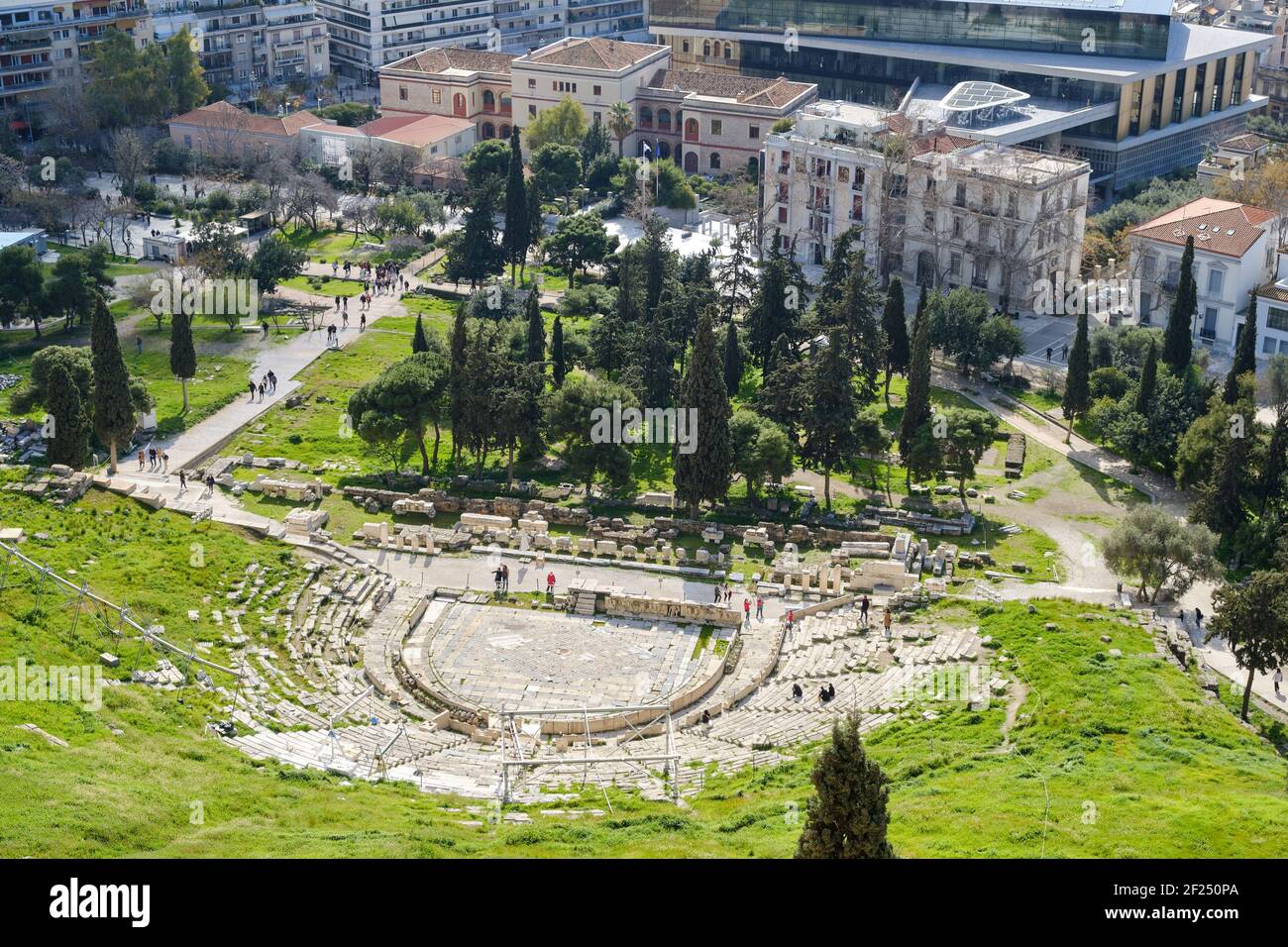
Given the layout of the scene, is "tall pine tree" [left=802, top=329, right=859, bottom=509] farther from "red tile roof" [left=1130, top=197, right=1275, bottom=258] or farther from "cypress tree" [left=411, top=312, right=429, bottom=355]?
"red tile roof" [left=1130, top=197, right=1275, bottom=258]

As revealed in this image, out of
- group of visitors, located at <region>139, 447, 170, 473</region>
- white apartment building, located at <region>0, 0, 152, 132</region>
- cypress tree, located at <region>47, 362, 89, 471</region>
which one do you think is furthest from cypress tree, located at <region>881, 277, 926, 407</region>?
white apartment building, located at <region>0, 0, 152, 132</region>

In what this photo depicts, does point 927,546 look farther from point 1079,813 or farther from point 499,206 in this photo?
point 499,206

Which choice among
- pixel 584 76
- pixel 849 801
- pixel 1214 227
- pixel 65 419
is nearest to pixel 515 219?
pixel 584 76

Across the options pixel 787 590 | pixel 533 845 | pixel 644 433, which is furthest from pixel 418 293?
pixel 533 845

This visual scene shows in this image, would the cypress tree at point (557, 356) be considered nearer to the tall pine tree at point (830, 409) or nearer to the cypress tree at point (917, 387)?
the tall pine tree at point (830, 409)

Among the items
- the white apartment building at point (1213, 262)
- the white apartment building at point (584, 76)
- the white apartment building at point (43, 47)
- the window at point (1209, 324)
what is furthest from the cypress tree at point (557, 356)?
the white apartment building at point (43, 47)
